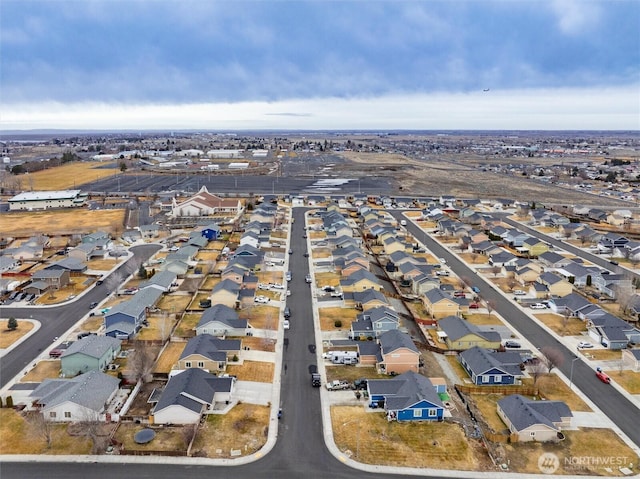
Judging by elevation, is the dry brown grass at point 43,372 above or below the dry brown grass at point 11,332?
below

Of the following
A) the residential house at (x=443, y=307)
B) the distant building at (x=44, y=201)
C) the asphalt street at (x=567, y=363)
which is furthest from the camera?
the distant building at (x=44, y=201)

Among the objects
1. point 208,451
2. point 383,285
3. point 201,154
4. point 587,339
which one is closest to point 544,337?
point 587,339

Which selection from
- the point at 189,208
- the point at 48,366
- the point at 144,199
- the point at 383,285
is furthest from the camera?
the point at 144,199

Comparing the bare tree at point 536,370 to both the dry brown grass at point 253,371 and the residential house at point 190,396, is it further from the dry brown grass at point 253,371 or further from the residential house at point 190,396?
the residential house at point 190,396

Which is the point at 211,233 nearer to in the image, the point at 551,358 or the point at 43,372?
the point at 43,372

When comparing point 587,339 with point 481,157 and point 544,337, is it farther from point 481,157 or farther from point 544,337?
point 481,157

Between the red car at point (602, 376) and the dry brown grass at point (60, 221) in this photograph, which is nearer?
the red car at point (602, 376)

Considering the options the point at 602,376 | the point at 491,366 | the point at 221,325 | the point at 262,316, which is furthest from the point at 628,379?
the point at 221,325

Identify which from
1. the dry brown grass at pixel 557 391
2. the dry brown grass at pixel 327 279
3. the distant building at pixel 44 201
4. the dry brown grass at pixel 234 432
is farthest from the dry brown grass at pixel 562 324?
the distant building at pixel 44 201
